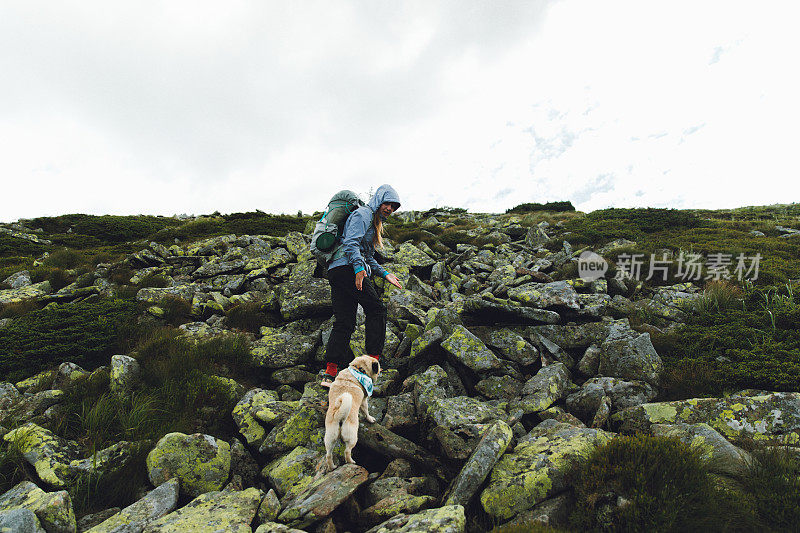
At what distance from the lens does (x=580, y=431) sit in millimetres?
3631

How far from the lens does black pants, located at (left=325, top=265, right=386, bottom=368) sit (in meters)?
5.49

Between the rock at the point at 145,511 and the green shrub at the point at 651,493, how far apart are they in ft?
13.0

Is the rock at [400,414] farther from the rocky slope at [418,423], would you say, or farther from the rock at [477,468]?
the rock at [477,468]

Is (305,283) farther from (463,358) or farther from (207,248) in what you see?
(207,248)

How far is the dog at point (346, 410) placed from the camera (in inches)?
144

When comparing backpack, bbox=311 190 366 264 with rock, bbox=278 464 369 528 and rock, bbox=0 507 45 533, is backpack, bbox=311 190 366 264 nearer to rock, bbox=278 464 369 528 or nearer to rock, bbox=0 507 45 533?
rock, bbox=278 464 369 528

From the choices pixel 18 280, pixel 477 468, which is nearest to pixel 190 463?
pixel 477 468

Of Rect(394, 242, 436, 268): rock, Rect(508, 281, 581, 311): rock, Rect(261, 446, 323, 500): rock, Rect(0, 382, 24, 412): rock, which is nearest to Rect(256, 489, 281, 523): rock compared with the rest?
Rect(261, 446, 323, 500): rock

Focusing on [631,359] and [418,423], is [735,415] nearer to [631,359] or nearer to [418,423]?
[631,359]

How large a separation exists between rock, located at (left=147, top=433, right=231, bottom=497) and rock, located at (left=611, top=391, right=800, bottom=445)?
5057 millimetres

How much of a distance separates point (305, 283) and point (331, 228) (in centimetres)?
326

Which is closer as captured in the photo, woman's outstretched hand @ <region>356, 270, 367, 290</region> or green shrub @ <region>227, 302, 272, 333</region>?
woman's outstretched hand @ <region>356, 270, 367, 290</region>

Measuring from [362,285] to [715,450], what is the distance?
456 centimetres

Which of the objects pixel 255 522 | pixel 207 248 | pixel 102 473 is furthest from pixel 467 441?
pixel 207 248
